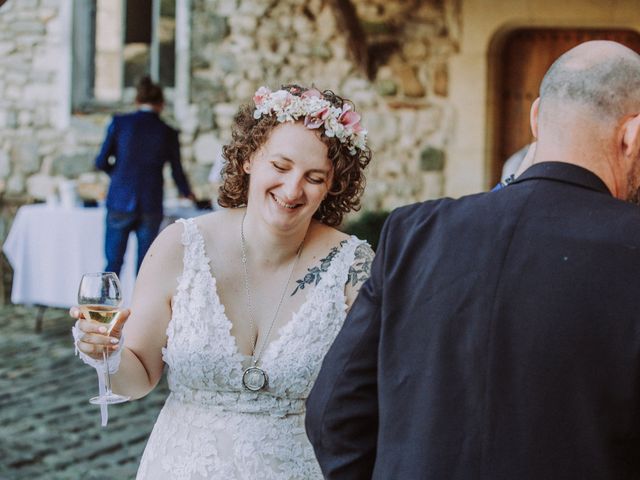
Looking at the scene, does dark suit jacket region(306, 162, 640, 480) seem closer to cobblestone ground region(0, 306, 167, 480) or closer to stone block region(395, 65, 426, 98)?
cobblestone ground region(0, 306, 167, 480)

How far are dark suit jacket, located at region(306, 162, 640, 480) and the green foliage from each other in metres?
7.30

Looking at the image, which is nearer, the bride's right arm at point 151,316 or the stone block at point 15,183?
the bride's right arm at point 151,316

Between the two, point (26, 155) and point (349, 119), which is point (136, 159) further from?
point (349, 119)

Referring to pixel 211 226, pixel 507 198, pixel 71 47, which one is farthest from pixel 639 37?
pixel 507 198

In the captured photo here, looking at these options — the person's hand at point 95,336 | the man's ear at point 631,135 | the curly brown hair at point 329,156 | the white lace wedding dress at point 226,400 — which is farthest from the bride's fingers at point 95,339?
the man's ear at point 631,135

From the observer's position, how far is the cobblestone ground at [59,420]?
5.20 m

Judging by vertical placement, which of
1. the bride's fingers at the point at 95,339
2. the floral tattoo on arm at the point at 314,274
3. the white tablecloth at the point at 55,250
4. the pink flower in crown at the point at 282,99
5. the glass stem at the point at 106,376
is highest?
the pink flower in crown at the point at 282,99

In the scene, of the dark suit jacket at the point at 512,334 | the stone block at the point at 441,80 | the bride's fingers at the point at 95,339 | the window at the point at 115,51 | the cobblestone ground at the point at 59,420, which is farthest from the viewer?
the window at the point at 115,51

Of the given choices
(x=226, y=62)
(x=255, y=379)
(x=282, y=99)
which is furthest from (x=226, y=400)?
(x=226, y=62)

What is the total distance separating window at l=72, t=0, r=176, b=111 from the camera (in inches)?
415

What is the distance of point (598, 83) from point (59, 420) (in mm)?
4831

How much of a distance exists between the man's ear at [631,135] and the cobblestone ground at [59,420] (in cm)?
377

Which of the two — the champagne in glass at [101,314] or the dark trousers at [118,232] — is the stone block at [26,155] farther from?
the champagne in glass at [101,314]

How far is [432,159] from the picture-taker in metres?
9.98
